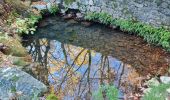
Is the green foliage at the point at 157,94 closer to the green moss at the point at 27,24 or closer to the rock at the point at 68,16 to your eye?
the green moss at the point at 27,24

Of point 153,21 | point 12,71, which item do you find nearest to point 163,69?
point 153,21

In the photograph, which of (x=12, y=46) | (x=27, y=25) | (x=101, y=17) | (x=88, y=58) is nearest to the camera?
(x=12, y=46)

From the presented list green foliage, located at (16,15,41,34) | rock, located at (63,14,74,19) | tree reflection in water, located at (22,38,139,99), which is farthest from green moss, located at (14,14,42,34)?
rock, located at (63,14,74,19)

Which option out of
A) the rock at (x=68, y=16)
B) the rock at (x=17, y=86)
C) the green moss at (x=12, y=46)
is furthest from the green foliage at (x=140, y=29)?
the rock at (x=17, y=86)

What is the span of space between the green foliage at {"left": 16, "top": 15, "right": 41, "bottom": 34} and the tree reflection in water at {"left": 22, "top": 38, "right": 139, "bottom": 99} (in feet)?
1.48

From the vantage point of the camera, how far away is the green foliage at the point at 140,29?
9234 millimetres

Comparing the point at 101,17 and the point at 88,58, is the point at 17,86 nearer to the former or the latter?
the point at 88,58

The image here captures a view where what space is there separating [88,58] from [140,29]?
195 cm

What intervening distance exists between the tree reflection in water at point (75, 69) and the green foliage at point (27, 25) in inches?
17.8

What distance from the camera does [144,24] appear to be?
9.96 meters

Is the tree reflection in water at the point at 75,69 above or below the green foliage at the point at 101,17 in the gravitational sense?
below

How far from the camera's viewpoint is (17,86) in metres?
5.84

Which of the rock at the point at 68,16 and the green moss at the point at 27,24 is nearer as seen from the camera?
the green moss at the point at 27,24

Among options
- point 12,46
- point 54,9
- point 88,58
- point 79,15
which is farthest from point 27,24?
point 88,58
